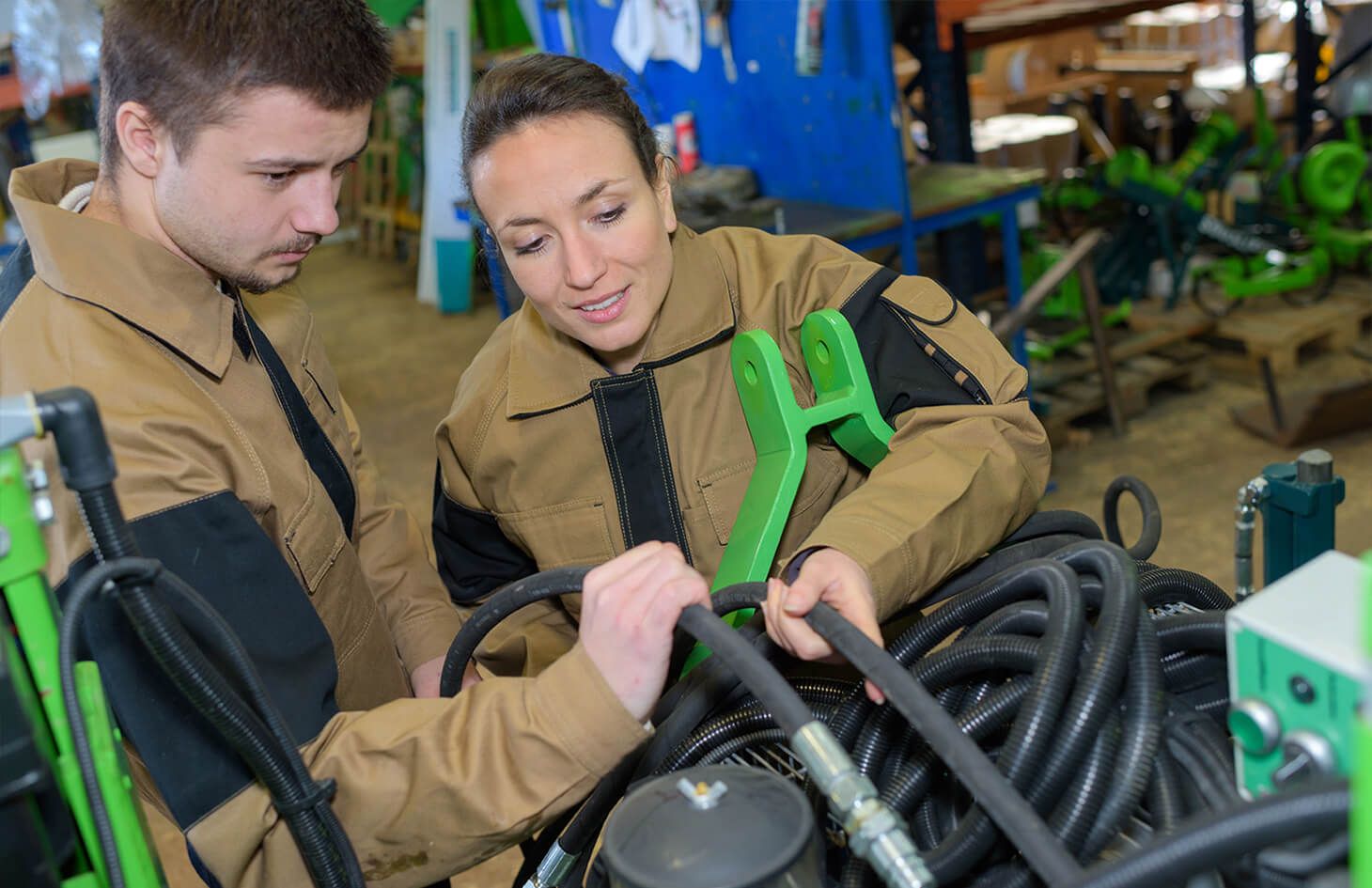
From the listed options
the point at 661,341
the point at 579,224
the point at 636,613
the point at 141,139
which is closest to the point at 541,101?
the point at 579,224

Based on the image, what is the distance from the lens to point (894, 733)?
107 cm

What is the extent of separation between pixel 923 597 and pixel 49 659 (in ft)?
2.82

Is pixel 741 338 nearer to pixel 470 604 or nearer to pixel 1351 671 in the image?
pixel 470 604

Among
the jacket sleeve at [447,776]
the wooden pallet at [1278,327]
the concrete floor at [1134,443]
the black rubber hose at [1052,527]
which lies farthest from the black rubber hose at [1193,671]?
the wooden pallet at [1278,327]

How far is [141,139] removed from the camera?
124 centimetres

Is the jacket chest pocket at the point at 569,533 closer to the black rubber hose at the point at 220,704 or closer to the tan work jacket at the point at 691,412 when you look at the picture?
the tan work jacket at the point at 691,412

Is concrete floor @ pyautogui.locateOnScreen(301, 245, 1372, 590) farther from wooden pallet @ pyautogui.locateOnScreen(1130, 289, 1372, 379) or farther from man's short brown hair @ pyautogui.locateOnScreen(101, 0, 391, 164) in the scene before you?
man's short brown hair @ pyautogui.locateOnScreen(101, 0, 391, 164)

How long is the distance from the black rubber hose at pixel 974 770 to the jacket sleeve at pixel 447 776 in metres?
0.26

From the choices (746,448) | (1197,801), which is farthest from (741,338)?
(1197,801)

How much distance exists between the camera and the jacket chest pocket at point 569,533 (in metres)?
1.50

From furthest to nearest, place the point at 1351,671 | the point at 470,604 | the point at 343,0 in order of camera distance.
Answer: the point at 470,604 → the point at 343,0 → the point at 1351,671

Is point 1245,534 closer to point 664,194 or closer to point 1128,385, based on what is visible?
point 664,194

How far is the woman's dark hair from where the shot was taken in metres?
1.37

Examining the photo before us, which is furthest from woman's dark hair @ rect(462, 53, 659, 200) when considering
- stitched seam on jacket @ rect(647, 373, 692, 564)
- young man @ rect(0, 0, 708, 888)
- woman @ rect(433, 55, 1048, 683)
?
stitched seam on jacket @ rect(647, 373, 692, 564)
